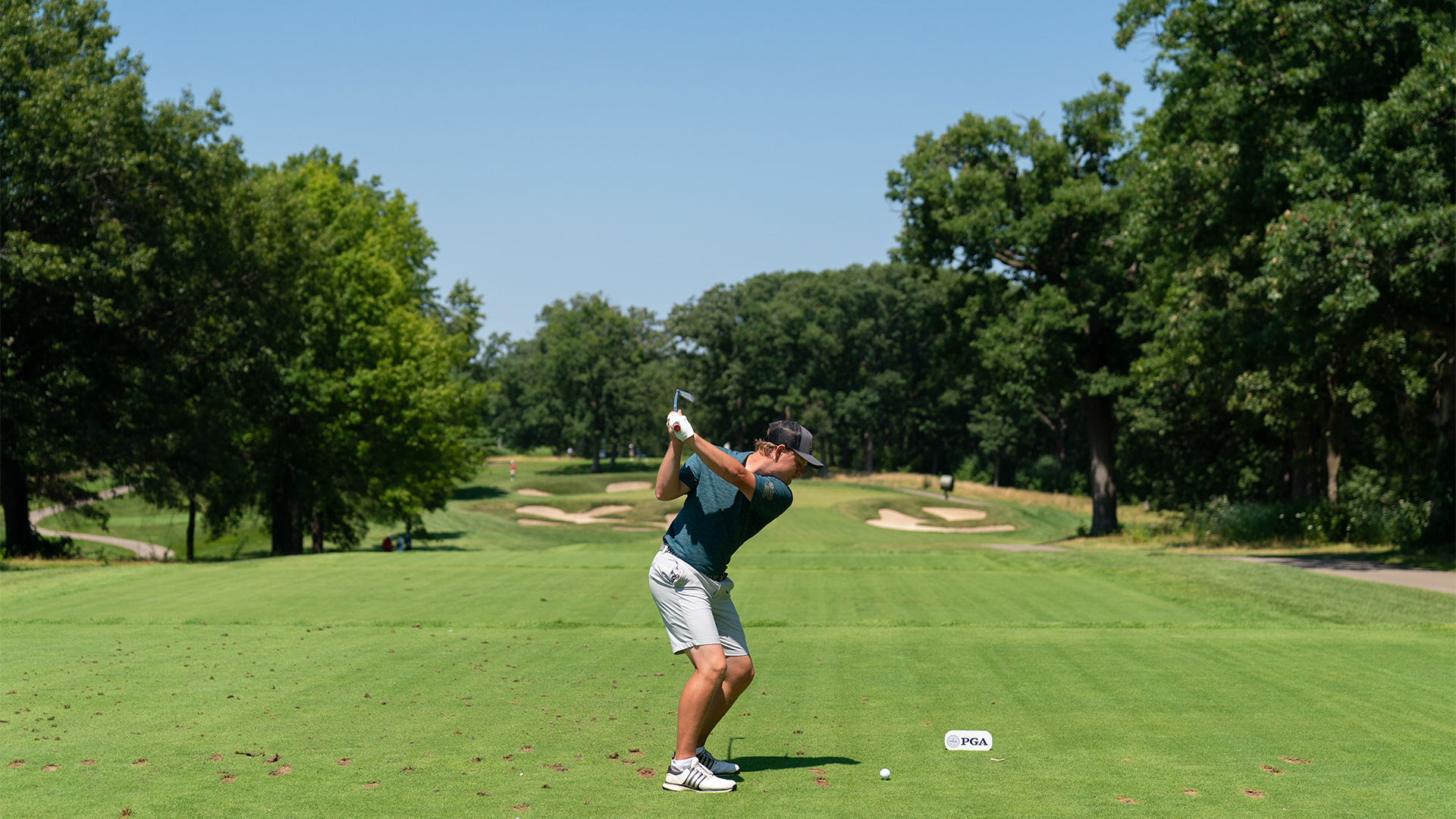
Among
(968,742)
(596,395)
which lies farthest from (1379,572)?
(596,395)

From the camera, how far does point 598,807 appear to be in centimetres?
488

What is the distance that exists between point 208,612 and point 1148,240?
2082 cm

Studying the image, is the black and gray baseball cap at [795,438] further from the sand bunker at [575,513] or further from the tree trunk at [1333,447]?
the sand bunker at [575,513]

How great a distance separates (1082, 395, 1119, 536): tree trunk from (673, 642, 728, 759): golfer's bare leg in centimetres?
3186

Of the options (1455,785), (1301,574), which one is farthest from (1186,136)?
(1455,785)

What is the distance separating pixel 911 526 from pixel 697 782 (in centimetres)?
4273

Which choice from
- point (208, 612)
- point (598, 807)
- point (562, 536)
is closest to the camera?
point (598, 807)

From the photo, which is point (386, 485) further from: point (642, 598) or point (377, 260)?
point (642, 598)

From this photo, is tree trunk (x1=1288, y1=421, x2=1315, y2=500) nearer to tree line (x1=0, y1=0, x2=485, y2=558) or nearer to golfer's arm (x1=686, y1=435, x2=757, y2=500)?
tree line (x1=0, y1=0, x2=485, y2=558)

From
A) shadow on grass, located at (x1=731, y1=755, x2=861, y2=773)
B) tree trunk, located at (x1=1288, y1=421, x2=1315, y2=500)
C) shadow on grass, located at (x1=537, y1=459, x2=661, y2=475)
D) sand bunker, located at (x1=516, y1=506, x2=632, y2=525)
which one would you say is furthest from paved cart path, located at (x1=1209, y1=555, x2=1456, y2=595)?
shadow on grass, located at (x1=537, y1=459, x2=661, y2=475)

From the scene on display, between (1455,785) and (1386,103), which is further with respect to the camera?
(1386,103)

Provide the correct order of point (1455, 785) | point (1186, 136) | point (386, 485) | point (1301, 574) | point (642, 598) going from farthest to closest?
point (386, 485) → point (1186, 136) → point (1301, 574) → point (642, 598) → point (1455, 785)

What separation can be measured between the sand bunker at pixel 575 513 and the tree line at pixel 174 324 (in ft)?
53.9

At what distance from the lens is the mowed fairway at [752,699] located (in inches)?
203
